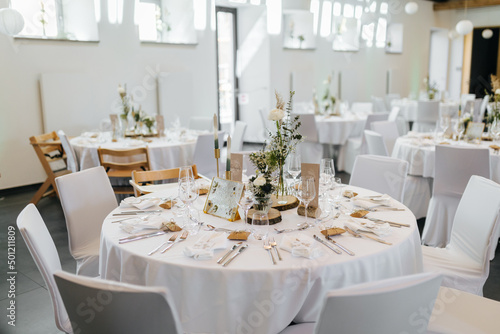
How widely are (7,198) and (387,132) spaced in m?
5.03

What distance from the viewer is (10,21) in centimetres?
515

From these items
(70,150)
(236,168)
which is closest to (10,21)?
(70,150)

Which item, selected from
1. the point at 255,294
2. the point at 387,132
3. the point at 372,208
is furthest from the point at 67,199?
the point at 387,132

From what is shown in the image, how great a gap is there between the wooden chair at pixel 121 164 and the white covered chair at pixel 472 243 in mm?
2773

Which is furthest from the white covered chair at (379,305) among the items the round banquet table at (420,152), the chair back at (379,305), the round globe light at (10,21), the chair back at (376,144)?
the round globe light at (10,21)

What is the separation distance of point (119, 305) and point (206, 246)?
0.63m

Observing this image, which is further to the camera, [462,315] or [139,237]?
[139,237]

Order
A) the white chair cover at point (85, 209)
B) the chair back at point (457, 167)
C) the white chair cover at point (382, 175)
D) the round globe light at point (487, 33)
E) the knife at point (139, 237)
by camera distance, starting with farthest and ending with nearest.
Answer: the round globe light at point (487, 33), the chair back at point (457, 167), the white chair cover at point (382, 175), the white chair cover at point (85, 209), the knife at point (139, 237)

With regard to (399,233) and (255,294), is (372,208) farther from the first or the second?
(255,294)

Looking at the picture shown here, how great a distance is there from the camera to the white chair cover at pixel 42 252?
193cm

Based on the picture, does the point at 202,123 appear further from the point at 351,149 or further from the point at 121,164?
the point at 121,164

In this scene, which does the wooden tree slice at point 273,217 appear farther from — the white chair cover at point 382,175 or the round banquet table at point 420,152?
the round banquet table at point 420,152

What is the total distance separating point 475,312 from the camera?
2006 mm

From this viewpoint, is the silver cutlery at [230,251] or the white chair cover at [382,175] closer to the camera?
the silver cutlery at [230,251]
